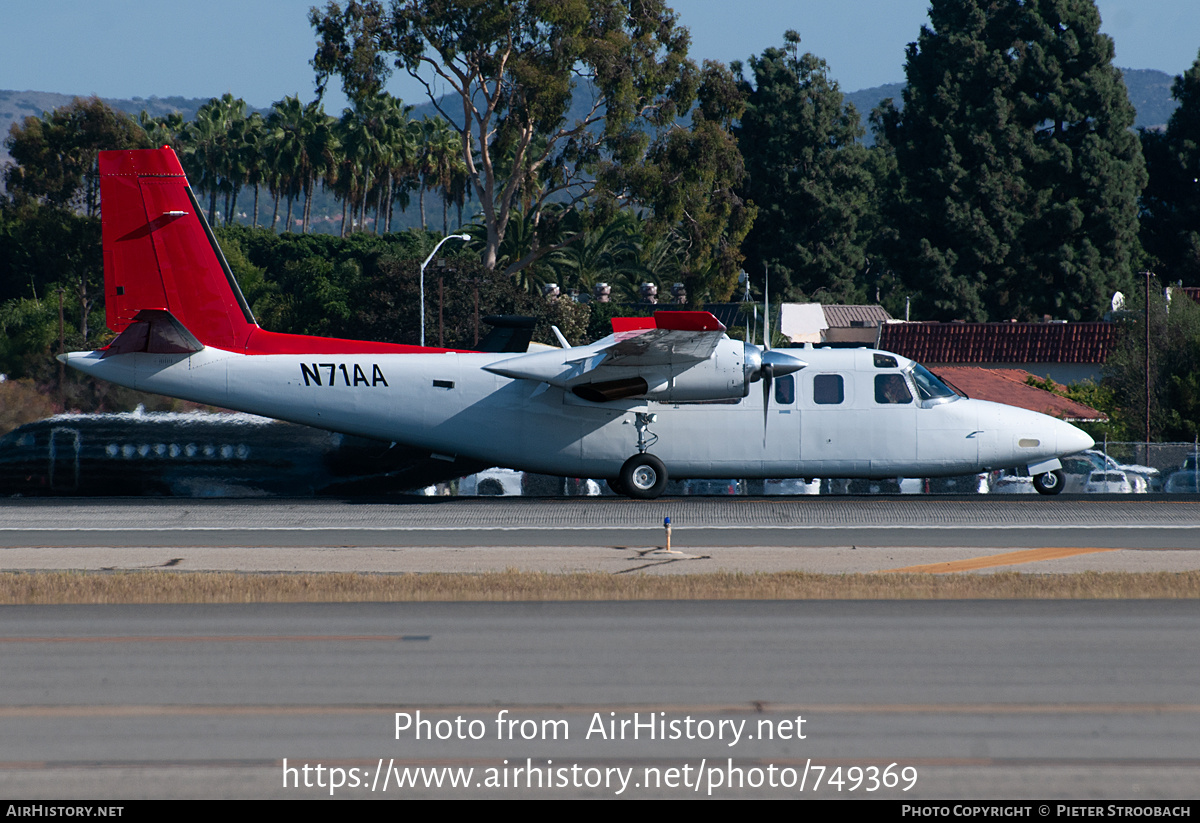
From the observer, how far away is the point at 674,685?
881 centimetres

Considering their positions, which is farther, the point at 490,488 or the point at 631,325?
the point at 490,488

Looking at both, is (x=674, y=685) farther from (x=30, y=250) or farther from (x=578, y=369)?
(x=30, y=250)

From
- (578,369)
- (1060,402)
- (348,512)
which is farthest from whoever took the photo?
(1060,402)

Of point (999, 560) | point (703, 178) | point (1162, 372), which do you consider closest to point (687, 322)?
point (999, 560)

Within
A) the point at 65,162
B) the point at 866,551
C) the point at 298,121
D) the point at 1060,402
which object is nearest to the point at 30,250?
the point at 65,162

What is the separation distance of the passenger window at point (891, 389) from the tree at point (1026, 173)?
192 feet

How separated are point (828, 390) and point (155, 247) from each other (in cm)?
1351

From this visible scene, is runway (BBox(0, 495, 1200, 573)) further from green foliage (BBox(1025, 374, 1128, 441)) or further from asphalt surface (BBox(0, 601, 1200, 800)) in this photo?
green foliage (BBox(1025, 374, 1128, 441))

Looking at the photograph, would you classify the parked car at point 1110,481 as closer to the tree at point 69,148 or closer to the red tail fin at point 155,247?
the red tail fin at point 155,247

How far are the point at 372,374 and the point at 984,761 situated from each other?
1757 centimetres

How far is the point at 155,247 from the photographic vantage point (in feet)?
75.4

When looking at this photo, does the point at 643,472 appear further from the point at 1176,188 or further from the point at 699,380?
the point at 1176,188

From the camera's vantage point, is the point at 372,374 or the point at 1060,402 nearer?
the point at 372,374

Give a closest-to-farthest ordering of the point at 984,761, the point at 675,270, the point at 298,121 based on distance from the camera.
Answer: the point at 984,761 → the point at 675,270 → the point at 298,121
